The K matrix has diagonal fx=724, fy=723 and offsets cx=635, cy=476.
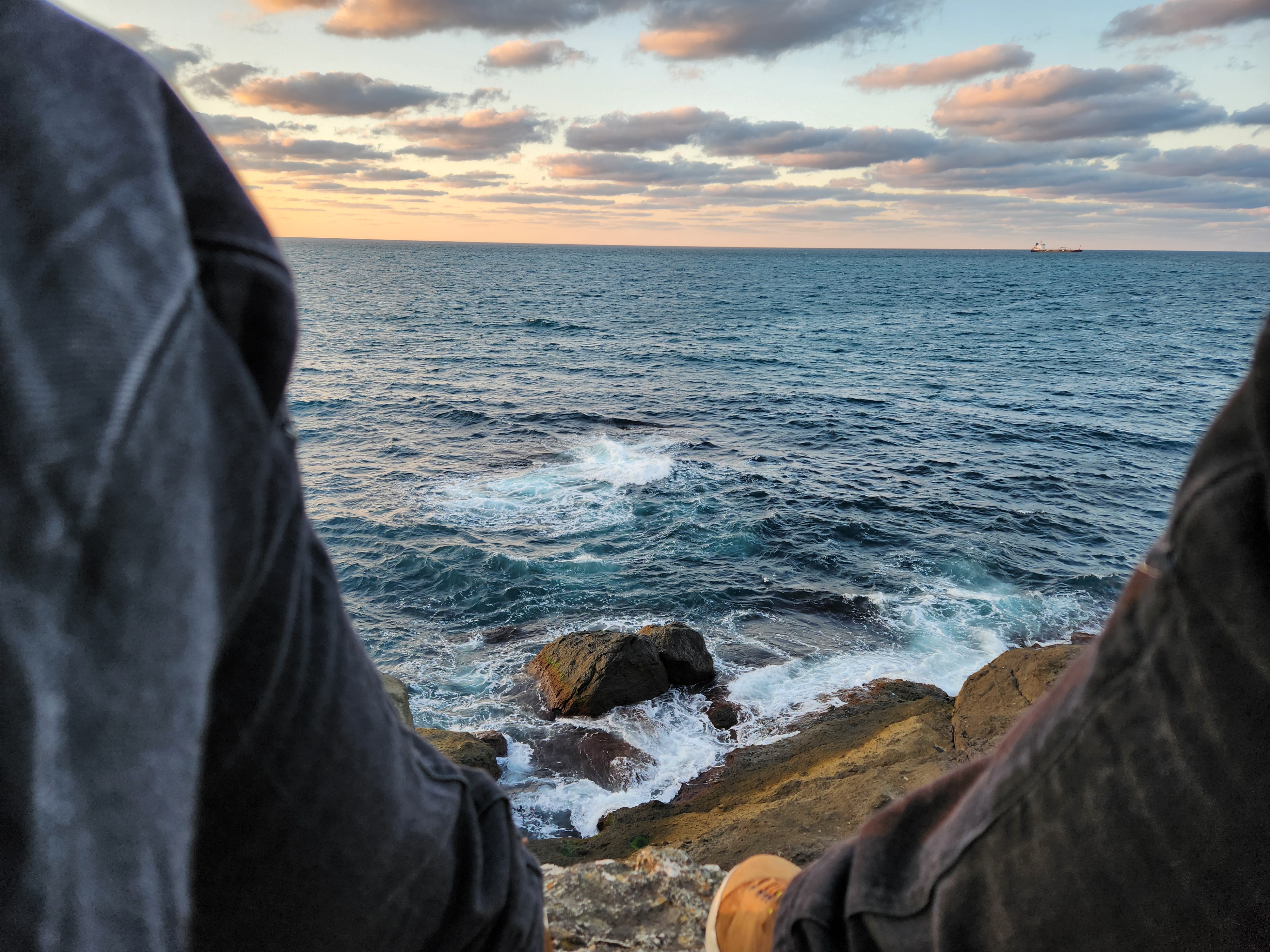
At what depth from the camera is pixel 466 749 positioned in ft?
28.8

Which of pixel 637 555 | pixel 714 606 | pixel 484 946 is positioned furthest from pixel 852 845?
pixel 637 555

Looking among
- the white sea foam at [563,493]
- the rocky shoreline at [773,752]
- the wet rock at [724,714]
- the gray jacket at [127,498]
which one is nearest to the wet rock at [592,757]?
the rocky shoreline at [773,752]

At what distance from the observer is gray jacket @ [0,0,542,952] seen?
48 centimetres

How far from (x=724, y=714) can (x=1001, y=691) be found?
362 cm

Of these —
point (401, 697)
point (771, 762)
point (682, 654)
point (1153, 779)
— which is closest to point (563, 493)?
point (682, 654)

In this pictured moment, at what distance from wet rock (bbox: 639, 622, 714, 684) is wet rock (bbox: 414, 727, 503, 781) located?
9.58 ft

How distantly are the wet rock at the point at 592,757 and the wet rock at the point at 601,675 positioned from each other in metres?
0.43

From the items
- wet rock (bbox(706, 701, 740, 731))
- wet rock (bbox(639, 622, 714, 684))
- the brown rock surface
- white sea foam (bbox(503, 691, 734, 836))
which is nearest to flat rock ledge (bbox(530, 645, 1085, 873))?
the brown rock surface

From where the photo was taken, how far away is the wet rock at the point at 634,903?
2.74 meters

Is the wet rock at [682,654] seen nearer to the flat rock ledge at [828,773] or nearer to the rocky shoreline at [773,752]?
the rocky shoreline at [773,752]

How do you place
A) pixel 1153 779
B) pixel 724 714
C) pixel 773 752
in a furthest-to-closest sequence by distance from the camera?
pixel 724 714, pixel 773 752, pixel 1153 779

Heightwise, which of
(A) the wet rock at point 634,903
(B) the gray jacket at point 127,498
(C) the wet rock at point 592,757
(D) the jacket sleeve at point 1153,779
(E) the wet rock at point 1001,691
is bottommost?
(C) the wet rock at point 592,757

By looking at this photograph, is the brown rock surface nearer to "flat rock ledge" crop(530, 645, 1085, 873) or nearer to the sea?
"flat rock ledge" crop(530, 645, 1085, 873)

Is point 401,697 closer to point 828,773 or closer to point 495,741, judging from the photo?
point 495,741
